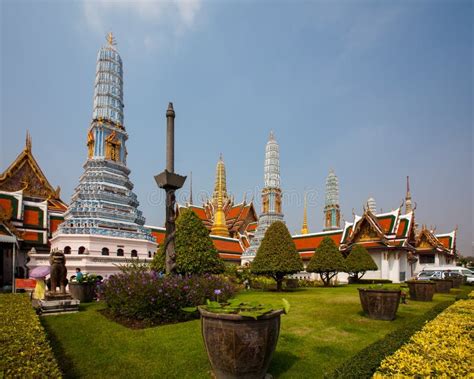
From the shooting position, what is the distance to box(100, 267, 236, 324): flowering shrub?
8227 mm

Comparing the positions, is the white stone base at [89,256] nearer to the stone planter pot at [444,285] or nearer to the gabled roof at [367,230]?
the stone planter pot at [444,285]

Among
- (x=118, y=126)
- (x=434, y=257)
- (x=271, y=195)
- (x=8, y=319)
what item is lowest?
(x=434, y=257)

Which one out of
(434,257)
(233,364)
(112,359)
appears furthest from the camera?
(434,257)

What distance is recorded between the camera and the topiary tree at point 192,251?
1359 cm

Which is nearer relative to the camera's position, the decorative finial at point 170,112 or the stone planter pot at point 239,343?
the stone planter pot at point 239,343

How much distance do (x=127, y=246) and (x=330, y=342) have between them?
17.2 metres

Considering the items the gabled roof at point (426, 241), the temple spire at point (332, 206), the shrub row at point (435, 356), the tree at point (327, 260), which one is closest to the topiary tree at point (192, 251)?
the tree at point (327, 260)

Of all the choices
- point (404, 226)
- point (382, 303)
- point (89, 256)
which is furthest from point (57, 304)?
point (404, 226)

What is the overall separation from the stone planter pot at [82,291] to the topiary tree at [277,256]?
29.6 ft

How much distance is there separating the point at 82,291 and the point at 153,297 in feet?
20.0

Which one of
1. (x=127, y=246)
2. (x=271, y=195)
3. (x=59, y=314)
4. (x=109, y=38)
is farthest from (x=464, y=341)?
(x=271, y=195)

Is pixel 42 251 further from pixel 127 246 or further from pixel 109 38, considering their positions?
pixel 109 38

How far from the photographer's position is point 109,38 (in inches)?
1037

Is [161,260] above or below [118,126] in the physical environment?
below
